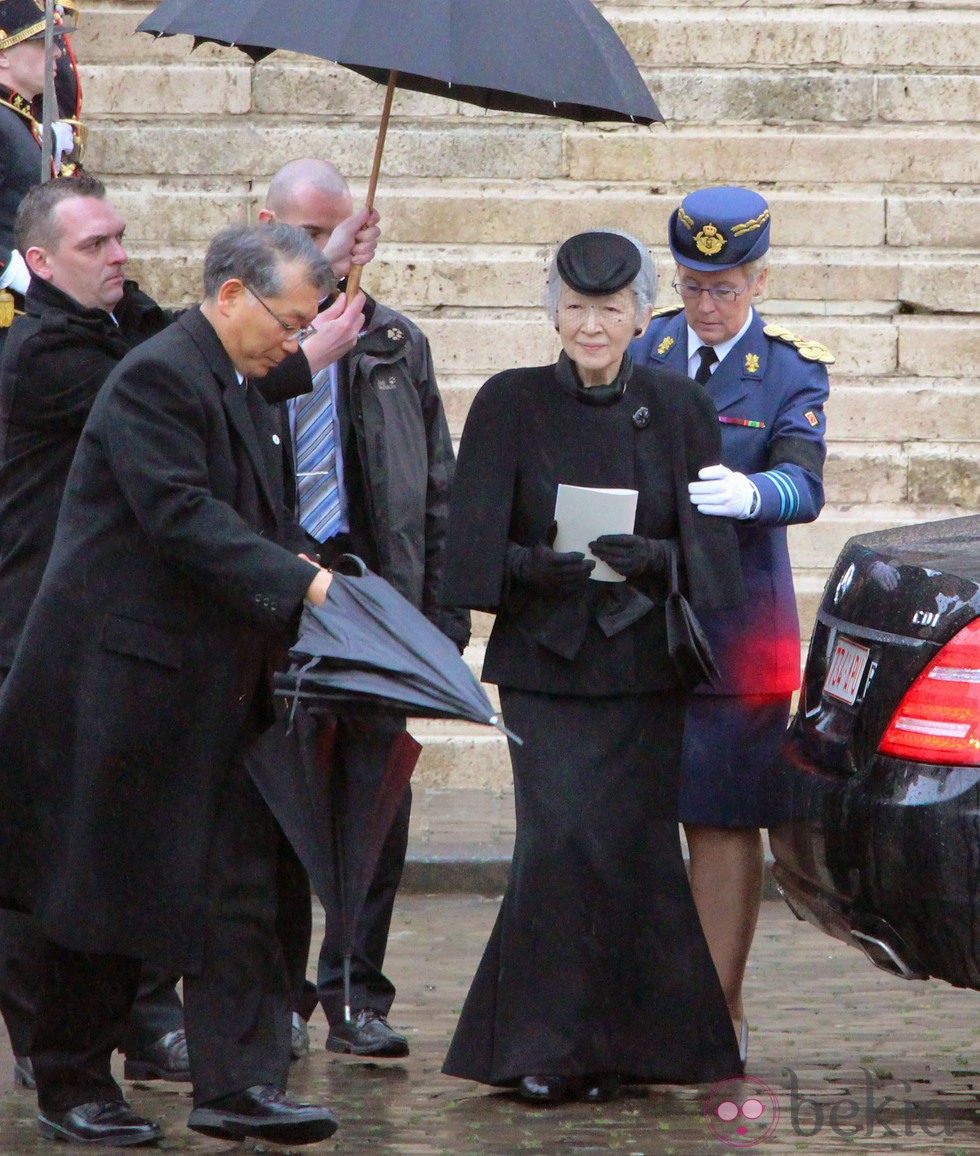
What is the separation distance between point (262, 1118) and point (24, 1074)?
0.94 metres

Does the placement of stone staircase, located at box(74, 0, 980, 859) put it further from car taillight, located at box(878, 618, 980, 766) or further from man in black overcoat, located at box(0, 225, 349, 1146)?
car taillight, located at box(878, 618, 980, 766)

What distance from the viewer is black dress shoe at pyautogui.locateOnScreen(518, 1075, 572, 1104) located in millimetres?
4805

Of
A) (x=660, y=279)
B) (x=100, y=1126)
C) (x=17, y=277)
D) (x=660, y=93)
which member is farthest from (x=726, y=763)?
(x=660, y=93)

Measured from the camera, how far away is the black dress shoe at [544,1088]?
480 cm

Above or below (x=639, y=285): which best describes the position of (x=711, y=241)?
above

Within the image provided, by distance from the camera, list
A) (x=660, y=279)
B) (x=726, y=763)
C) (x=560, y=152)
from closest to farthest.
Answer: (x=726, y=763) → (x=660, y=279) → (x=560, y=152)

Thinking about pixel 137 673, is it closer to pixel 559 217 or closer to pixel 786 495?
pixel 786 495

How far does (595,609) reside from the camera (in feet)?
15.9

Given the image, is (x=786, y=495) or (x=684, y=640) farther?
(x=786, y=495)

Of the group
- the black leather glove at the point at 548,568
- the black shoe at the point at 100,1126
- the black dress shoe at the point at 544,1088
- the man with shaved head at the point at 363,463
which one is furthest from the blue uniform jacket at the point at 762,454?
the black shoe at the point at 100,1126

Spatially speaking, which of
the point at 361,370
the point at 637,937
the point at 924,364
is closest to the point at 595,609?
the point at 637,937

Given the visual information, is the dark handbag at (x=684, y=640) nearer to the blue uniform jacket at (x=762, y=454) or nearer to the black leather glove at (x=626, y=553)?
the black leather glove at (x=626, y=553)

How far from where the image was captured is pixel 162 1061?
16.7 ft

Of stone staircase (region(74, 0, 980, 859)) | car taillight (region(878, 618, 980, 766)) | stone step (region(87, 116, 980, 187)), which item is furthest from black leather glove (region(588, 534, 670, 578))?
stone step (region(87, 116, 980, 187))
